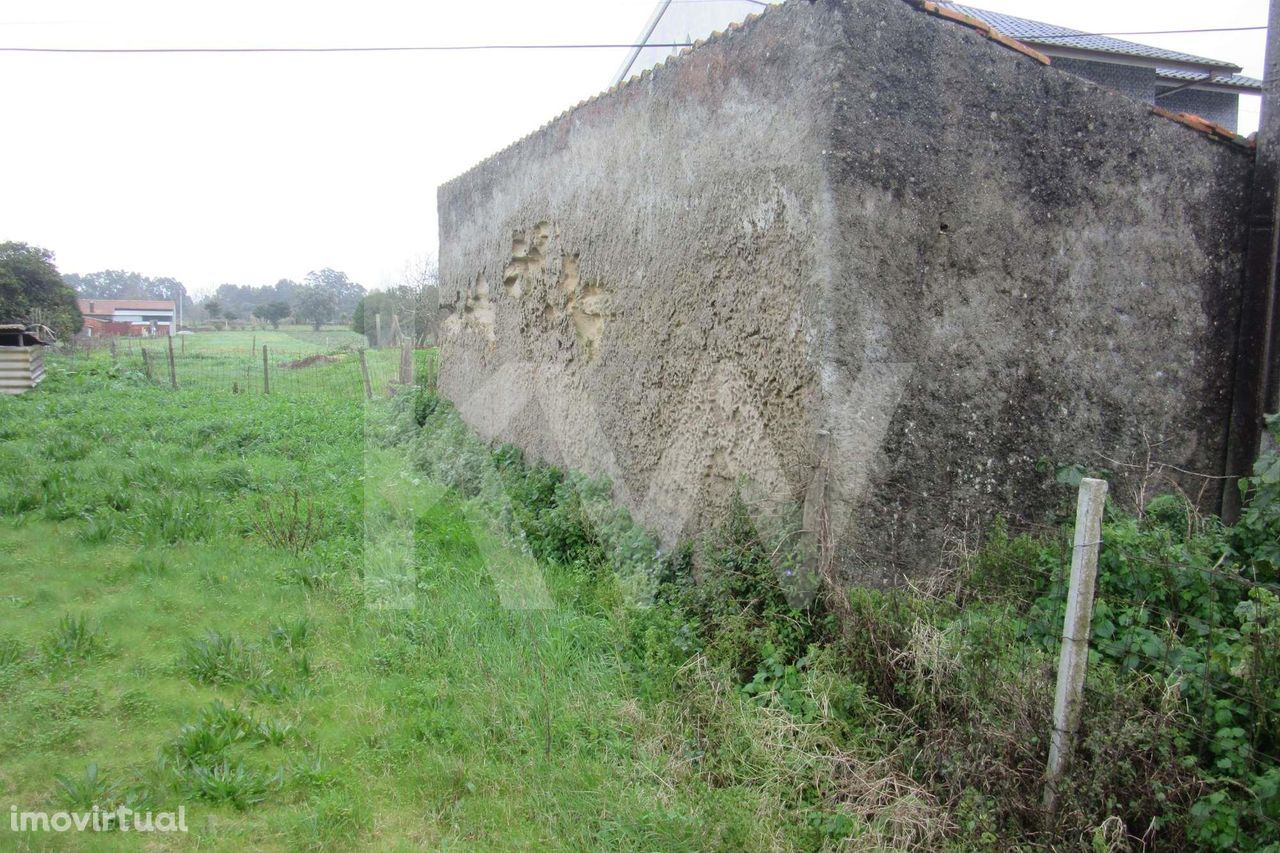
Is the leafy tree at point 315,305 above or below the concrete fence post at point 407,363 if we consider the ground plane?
above

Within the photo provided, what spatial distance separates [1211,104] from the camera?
1194 centimetres

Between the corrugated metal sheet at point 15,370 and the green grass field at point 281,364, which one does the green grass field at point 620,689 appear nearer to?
the green grass field at point 281,364

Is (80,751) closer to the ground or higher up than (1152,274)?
closer to the ground

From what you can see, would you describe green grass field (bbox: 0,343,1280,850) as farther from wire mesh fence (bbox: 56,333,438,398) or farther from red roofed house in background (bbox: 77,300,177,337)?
red roofed house in background (bbox: 77,300,177,337)

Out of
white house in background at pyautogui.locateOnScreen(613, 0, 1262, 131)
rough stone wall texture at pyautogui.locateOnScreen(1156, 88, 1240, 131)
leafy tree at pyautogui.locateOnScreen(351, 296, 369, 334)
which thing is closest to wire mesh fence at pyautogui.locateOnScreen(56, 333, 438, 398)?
leafy tree at pyautogui.locateOnScreen(351, 296, 369, 334)

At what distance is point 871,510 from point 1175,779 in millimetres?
1646

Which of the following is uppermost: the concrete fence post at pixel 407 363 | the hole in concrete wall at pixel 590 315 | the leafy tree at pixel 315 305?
the leafy tree at pixel 315 305

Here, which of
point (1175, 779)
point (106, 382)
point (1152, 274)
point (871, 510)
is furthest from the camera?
point (106, 382)

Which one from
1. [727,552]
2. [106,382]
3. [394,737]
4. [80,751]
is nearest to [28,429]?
[106,382]

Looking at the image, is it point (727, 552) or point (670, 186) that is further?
point (670, 186)

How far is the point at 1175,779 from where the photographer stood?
249 centimetres

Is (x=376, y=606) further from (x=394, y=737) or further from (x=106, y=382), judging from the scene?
(x=106, y=382)

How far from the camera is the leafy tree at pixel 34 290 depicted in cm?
2111

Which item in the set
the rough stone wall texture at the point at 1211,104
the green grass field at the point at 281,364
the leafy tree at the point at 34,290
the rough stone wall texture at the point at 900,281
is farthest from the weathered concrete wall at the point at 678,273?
the leafy tree at the point at 34,290
